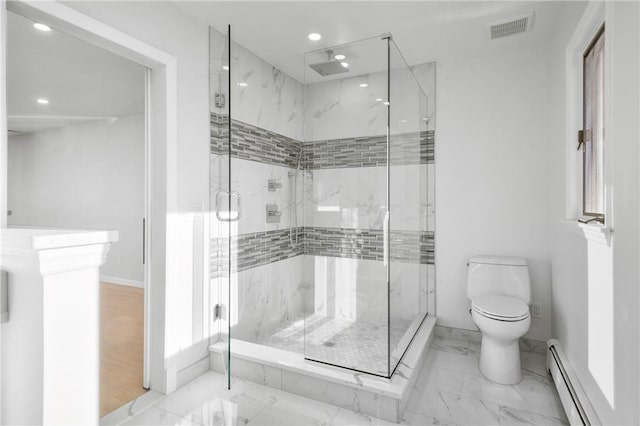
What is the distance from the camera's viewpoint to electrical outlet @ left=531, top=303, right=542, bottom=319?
9.15 feet

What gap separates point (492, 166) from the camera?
2.92 meters

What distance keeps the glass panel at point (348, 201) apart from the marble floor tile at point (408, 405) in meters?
0.29

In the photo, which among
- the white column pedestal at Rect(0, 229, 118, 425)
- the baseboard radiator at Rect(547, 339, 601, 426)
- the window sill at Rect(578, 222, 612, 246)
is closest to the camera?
the white column pedestal at Rect(0, 229, 118, 425)

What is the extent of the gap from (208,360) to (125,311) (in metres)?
0.65

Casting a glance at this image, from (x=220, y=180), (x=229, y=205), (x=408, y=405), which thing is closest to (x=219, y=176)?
(x=220, y=180)

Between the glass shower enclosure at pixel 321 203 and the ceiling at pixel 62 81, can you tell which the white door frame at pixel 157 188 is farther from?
the glass shower enclosure at pixel 321 203

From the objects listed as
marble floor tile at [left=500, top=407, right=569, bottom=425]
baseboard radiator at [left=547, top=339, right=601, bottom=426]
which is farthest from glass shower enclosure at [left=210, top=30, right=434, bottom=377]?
baseboard radiator at [left=547, top=339, right=601, bottom=426]

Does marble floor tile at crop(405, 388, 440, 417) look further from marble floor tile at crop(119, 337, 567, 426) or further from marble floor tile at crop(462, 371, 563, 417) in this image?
marble floor tile at crop(462, 371, 563, 417)

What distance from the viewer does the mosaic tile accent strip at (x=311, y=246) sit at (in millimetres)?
2121

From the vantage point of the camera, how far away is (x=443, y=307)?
3098 mm

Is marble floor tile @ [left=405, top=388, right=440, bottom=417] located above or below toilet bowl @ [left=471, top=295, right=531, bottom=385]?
below

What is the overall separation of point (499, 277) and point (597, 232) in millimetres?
1291

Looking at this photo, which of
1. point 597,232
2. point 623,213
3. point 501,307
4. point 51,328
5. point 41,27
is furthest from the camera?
point 501,307

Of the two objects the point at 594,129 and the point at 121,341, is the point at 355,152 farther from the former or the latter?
the point at 121,341
